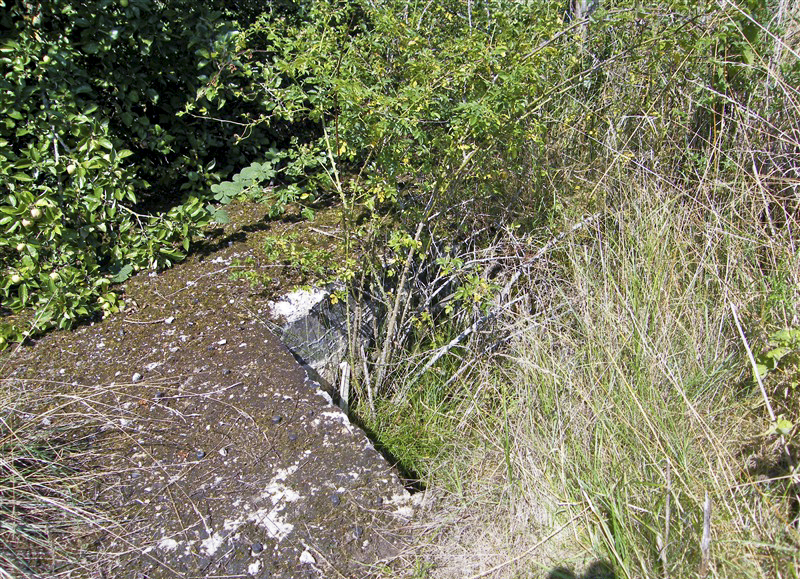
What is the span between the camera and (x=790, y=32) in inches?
140

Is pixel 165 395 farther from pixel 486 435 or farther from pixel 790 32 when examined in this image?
pixel 790 32

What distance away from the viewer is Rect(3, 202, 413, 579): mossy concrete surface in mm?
2182

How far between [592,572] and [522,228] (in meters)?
1.99

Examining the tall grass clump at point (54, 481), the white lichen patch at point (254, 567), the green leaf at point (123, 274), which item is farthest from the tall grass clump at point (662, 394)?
the green leaf at point (123, 274)

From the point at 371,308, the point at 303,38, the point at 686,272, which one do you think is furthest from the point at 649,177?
the point at 303,38

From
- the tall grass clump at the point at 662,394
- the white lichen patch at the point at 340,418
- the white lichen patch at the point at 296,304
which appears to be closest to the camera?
the tall grass clump at the point at 662,394

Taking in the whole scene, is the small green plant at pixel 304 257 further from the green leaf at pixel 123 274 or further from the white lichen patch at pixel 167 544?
the white lichen patch at pixel 167 544

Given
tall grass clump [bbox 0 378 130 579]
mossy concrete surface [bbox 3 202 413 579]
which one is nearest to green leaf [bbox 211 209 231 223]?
mossy concrete surface [bbox 3 202 413 579]

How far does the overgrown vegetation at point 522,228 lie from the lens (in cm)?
222

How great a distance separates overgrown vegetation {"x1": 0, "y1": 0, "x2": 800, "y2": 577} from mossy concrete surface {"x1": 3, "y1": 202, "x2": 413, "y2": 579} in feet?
0.77

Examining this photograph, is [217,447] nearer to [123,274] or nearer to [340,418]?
[340,418]

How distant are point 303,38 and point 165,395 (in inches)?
67.0

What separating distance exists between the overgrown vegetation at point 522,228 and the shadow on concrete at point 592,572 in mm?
28

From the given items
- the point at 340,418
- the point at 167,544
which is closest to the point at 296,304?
the point at 340,418
